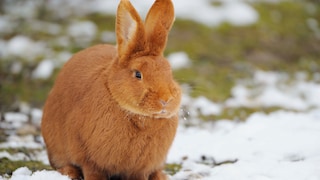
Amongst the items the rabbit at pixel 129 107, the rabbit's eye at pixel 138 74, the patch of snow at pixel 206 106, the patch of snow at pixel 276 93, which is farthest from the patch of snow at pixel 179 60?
the rabbit's eye at pixel 138 74

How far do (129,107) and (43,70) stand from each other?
394cm

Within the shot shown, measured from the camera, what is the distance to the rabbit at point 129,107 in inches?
136

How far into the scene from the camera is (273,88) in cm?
725

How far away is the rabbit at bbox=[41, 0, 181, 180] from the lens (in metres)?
3.45

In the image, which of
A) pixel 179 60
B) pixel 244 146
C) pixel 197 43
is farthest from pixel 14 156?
pixel 197 43

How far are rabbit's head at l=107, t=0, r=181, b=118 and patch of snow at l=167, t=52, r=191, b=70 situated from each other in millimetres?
3883

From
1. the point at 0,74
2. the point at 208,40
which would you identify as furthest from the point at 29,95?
the point at 208,40

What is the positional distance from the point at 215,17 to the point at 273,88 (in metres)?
2.30

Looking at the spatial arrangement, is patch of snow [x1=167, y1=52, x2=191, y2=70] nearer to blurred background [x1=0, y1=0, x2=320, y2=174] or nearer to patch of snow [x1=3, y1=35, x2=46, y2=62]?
blurred background [x1=0, y1=0, x2=320, y2=174]

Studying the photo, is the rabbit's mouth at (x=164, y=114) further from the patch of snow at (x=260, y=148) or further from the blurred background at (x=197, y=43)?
the blurred background at (x=197, y=43)

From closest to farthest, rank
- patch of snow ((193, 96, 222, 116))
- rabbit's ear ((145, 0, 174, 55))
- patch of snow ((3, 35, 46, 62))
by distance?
rabbit's ear ((145, 0, 174, 55)) < patch of snow ((193, 96, 222, 116)) < patch of snow ((3, 35, 46, 62))

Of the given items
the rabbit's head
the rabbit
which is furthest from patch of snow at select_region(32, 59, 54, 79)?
the rabbit's head

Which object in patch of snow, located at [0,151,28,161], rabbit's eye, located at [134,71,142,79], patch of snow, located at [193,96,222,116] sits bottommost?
patch of snow, located at [0,151,28,161]

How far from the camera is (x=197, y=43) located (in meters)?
8.36
